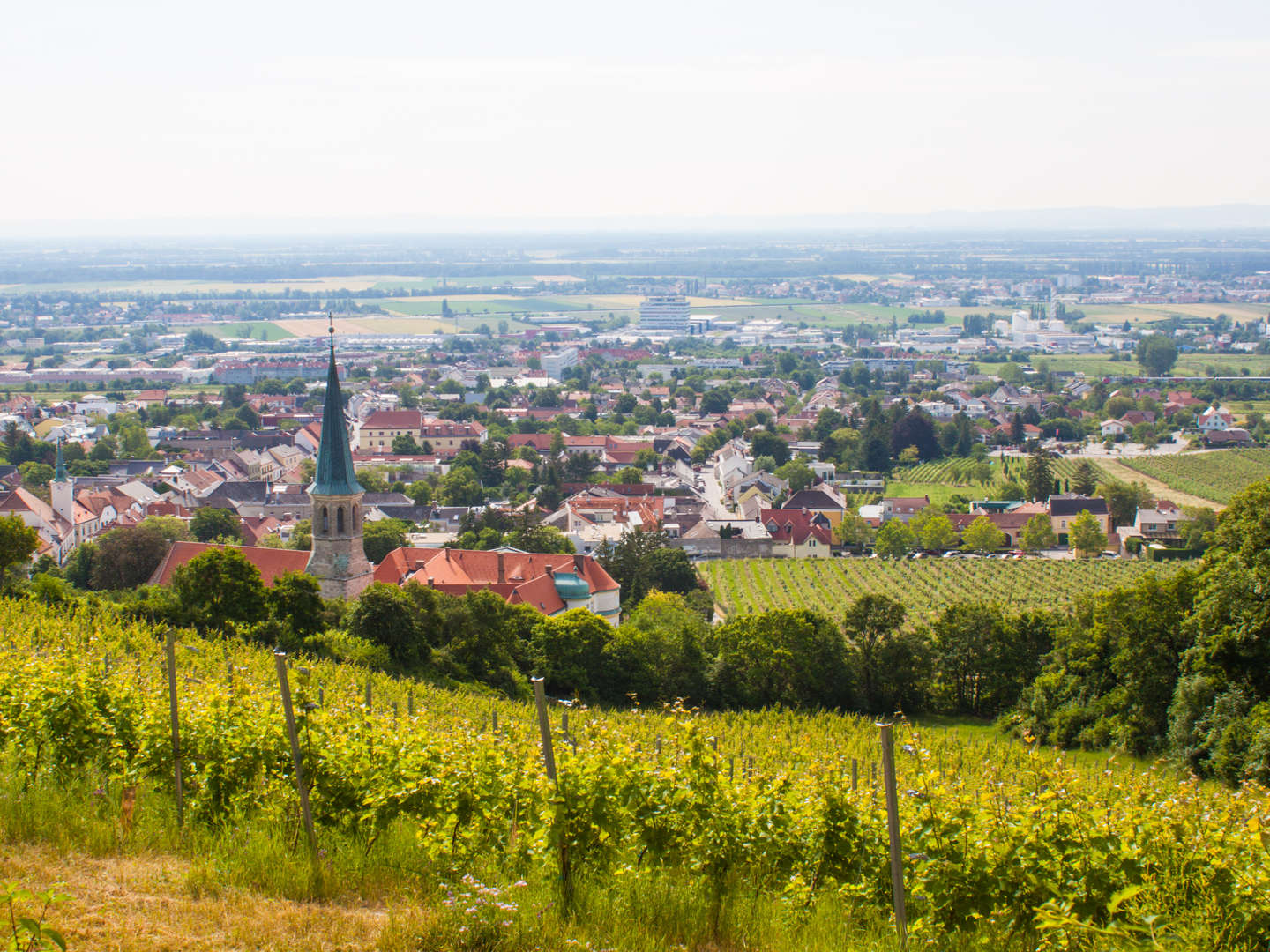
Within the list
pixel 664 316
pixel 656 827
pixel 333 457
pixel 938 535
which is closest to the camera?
pixel 656 827

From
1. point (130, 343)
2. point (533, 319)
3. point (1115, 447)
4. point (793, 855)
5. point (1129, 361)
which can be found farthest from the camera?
point (533, 319)

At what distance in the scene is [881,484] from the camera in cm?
6088

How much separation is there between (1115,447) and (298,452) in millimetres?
47947

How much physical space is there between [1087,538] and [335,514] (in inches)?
1234

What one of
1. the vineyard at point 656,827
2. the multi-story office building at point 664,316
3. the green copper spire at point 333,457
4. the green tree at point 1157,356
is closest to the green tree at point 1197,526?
the green copper spire at point 333,457

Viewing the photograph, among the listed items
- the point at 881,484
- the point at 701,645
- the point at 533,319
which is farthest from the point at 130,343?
the point at 701,645

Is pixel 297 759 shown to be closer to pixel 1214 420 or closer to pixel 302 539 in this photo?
pixel 302 539

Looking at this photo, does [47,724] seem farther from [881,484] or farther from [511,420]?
[511,420]

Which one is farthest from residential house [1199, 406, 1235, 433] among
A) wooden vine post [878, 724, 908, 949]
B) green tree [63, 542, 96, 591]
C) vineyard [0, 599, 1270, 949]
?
wooden vine post [878, 724, 908, 949]

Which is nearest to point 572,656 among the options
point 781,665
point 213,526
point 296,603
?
point 781,665

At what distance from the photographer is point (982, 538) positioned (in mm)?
45906

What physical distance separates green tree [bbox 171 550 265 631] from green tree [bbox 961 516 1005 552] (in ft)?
105

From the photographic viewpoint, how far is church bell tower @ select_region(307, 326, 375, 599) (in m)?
23.5

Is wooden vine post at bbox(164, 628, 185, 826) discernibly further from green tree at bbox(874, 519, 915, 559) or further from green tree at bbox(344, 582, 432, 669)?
green tree at bbox(874, 519, 915, 559)
